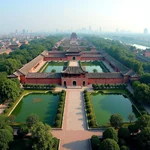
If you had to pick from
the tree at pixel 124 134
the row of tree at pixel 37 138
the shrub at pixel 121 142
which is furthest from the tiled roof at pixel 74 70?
the shrub at pixel 121 142

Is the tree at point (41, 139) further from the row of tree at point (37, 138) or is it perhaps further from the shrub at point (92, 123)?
the shrub at point (92, 123)

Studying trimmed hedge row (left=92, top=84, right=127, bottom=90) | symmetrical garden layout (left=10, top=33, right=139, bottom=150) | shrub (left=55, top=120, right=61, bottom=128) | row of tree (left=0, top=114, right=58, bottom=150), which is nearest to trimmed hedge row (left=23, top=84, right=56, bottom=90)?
symmetrical garden layout (left=10, top=33, right=139, bottom=150)

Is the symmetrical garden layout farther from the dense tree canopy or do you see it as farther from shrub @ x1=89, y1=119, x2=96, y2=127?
the dense tree canopy

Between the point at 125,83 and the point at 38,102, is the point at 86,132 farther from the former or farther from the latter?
the point at 125,83

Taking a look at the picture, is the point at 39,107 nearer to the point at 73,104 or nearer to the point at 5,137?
the point at 73,104

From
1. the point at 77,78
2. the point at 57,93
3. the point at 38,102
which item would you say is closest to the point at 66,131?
the point at 38,102

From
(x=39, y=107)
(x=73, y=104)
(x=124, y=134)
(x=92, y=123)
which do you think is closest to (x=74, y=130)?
(x=92, y=123)
